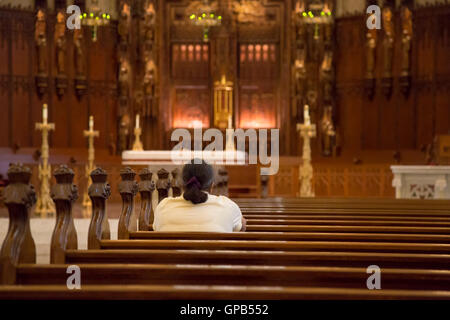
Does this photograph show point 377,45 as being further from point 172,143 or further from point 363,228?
point 363,228

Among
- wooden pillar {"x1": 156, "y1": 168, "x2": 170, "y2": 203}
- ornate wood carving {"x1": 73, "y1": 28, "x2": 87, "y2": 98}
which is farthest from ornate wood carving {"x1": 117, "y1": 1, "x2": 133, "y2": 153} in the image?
wooden pillar {"x1": 156, "y1": 168, "x2": 170, "y2": 203}

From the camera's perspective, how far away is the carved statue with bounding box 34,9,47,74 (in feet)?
48.5

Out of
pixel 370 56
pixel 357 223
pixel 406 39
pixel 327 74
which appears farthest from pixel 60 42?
pixel 357 223

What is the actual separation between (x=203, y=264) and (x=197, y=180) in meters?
0.95

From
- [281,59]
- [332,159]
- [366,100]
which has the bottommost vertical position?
[332,159]

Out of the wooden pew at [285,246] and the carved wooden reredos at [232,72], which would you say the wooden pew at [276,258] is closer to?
the wooden pew at [285,246]

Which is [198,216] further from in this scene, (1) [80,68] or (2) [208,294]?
(1) [80,68]

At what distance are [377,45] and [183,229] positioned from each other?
13.1 m

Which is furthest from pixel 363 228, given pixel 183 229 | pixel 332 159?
pixel 332 159

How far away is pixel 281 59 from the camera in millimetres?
16531

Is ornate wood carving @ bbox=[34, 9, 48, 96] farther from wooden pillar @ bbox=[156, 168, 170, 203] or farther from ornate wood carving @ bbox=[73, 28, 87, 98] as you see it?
wooden pillar @ bbox=[156, 168, 170, 203]

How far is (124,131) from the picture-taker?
15656mm

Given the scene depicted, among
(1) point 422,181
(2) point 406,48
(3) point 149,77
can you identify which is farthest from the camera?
(3) point 149,77
